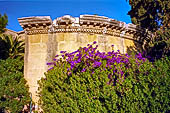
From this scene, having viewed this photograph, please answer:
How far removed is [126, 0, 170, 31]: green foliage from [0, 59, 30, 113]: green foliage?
6.09 meters

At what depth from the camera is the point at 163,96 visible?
14.6 feet

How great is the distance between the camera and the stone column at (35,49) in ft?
20.3

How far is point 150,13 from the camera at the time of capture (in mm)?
7438

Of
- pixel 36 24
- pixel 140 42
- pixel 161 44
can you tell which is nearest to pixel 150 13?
pixel 140 42

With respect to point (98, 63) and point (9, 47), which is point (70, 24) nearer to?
point (98, 63)

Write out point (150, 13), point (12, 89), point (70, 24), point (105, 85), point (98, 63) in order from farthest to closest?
point (150, 13) → point (70, 24) → point (12, 89) → point (98, 63) → point (105, 85)

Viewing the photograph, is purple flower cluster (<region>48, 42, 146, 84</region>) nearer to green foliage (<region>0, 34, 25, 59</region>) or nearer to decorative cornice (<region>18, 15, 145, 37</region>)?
decorative cornice (<region>18, 15, 145, 37</region>)

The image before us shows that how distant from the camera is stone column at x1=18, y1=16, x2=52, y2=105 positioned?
20.3 feet

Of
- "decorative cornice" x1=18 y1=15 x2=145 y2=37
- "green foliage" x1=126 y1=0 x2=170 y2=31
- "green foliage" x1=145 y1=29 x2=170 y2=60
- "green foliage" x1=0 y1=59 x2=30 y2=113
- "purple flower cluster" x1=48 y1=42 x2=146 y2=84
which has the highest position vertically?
"green foliage" x1=126 y1=0 x2=170 y2=31

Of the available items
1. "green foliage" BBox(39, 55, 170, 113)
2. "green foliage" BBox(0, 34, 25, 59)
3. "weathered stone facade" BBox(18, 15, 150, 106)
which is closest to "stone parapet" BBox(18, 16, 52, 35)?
"weathered stone facade" BBox(18, 15, 150, 106)

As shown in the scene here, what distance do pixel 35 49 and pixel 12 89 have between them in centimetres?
184

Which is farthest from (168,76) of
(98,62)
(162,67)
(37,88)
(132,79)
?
(37,88)

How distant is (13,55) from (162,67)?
6.34 meters

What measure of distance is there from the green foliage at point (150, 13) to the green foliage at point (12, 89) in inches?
240
